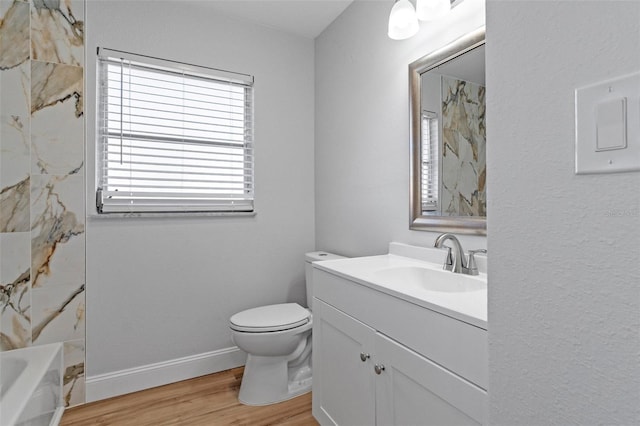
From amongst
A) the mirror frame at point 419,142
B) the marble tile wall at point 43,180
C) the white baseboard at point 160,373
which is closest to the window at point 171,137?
the marble tile wall at point 43,180

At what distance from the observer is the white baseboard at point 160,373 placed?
76.5 inches

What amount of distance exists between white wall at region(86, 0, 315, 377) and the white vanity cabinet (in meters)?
0.90

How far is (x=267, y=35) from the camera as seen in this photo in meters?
2.43

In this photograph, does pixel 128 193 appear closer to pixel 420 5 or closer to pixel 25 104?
pixel 25 104

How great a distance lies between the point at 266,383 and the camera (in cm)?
191

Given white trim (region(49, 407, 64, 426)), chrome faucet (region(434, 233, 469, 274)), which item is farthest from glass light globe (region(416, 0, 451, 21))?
white trim (region(49, 407, 64, 426))

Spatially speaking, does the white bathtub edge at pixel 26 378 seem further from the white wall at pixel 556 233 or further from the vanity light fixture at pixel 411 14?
the vanity light fixture at pixel 411 14

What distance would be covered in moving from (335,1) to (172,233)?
1.84m

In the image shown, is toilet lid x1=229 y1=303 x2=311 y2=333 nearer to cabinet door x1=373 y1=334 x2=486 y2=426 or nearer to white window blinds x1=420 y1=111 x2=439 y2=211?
cabinet door x1=373 y1=334 x2=486 y2=426

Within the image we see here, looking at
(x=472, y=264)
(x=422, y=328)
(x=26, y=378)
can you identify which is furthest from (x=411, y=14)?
(x=26, y=378)

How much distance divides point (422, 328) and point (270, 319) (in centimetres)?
115

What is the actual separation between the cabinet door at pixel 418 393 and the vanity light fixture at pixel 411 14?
137cm

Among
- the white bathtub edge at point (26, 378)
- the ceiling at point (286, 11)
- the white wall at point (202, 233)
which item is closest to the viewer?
the white bathtub edge at point (26, 378)

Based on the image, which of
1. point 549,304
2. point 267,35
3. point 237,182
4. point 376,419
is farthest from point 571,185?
point 267,35
